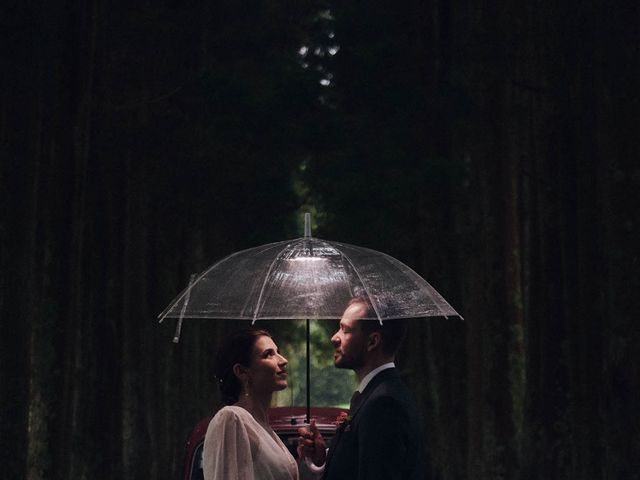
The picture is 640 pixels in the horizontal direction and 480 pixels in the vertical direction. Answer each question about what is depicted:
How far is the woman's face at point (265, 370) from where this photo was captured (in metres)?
6.28

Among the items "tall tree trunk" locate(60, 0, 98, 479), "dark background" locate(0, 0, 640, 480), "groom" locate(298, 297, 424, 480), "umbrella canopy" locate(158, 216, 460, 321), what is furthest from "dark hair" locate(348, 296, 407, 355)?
"tall tree trunk" locate(60, 0, 98, 479)

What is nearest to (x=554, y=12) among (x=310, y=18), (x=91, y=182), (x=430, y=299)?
(x=310, y=18)

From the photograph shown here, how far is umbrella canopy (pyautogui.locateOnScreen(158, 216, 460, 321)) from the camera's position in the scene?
655 centimetres

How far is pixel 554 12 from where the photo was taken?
54.1 feet

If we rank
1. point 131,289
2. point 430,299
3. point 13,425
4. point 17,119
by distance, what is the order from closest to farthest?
point 430,299, point 13,425, point 17,119, point 131,289

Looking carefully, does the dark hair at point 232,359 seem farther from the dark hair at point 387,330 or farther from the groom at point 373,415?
the dark hair at point 387,330

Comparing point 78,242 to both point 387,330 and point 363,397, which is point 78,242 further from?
point 363,397

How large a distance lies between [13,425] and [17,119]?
373cm

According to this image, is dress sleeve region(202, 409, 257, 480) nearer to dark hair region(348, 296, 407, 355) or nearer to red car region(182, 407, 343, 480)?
dark hair region(348, 296, 407, 355)

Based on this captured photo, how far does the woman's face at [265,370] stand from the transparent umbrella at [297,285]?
234 mm

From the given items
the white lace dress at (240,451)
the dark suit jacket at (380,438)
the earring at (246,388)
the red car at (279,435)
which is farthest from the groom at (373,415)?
the red car at (279,435)

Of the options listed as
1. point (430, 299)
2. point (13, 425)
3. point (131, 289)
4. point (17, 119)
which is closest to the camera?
point (430, 299)

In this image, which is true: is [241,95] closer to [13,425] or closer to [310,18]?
[310,18]

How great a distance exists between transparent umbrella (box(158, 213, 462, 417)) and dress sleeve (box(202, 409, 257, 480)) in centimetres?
71
